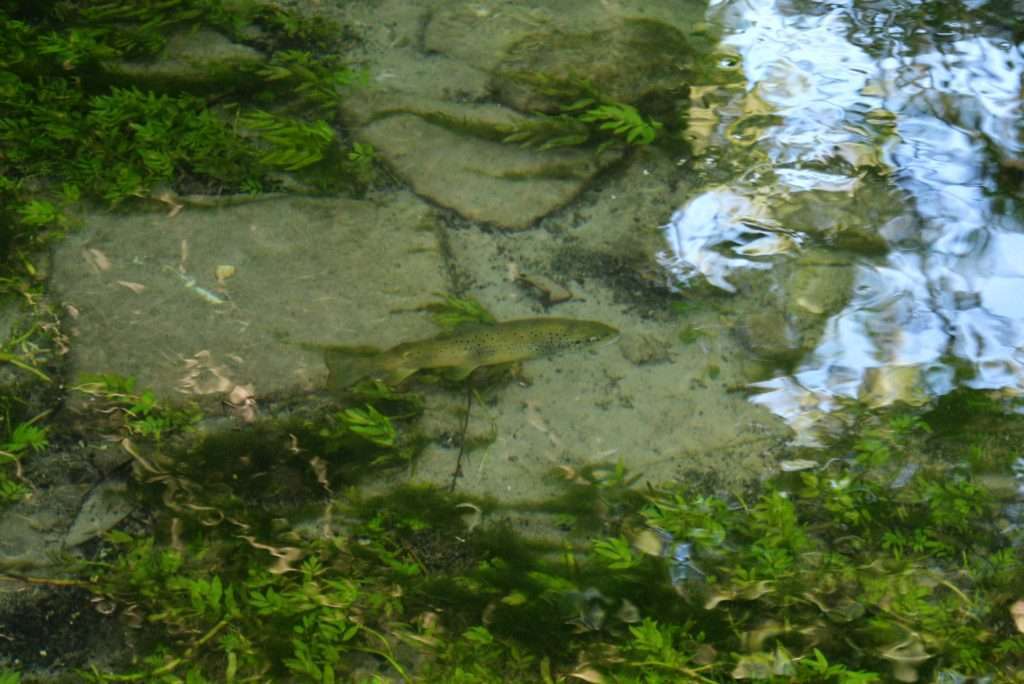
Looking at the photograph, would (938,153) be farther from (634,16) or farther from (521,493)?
(521,493)

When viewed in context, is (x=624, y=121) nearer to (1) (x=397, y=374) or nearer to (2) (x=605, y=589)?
(1) (x=397, y=374)

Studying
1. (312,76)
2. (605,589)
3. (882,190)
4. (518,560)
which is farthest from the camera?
(312,76)

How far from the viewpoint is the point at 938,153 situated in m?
5.46

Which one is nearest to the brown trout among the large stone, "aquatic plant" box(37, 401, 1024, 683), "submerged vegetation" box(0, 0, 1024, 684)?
"submerged vegetation" box(0, 0, 1024, 684)

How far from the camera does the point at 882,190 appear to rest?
530cm

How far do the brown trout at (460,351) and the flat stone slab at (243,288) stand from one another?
160 millimetres

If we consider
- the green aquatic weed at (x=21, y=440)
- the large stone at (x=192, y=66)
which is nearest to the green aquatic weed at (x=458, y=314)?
the green aquatic weed at (x=21, y=440)

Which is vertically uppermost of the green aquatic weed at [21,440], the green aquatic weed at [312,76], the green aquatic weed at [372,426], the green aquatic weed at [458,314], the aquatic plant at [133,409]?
the green aquatic weed at [312,76]

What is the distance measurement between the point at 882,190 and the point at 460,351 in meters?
2.92

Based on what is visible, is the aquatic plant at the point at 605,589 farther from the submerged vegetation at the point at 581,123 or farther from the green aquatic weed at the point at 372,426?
the submerged vegetation at the point at 581,123

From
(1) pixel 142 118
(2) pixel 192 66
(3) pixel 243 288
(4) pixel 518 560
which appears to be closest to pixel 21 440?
(3) pixel 243 288

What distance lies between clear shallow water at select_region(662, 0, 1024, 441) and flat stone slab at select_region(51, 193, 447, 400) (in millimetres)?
1678

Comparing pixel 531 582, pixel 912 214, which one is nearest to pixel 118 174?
pixel 531 582

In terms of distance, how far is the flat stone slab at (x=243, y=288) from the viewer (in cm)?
455
